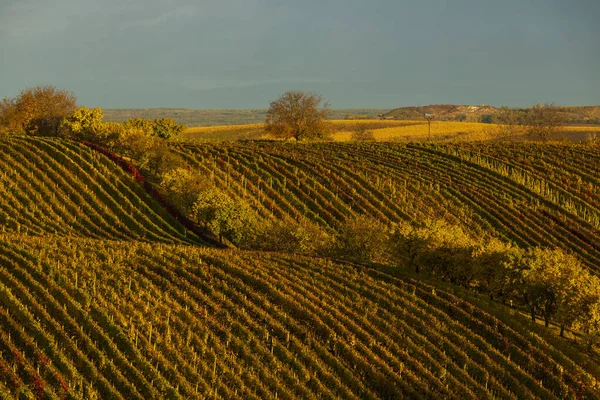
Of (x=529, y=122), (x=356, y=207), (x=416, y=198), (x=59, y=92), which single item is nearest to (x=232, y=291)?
(x=356, y=207)

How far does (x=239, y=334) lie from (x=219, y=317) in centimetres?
226

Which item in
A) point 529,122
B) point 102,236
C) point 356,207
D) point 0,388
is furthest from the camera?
point 529,122

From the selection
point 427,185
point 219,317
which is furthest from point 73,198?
point 427,185

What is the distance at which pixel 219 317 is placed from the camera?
137 ft

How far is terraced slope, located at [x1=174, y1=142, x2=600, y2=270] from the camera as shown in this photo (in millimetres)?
75188

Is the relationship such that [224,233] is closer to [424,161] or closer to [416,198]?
[416,198]

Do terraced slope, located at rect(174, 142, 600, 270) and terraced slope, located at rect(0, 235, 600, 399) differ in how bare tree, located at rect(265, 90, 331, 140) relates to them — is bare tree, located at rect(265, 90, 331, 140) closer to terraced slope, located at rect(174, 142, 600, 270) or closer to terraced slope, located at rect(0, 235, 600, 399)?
terraced slope, located at rect(174, 142, 600, 270)

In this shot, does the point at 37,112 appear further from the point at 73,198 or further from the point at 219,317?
the point at 219,317

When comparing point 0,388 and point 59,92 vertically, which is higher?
point 59,92

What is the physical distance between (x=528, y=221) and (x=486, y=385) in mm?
42830

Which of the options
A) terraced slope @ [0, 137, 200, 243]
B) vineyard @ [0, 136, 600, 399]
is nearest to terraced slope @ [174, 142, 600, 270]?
vineyard @ [0, 136, 600, 399]

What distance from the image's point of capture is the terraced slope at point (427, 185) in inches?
2960

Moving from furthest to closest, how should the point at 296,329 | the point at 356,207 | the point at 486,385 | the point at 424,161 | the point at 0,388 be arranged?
the point at 424,161 < the point at 356,207 < the point at 296,329 < the point at 486,385 < the point at 0,388

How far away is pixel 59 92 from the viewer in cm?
11419
